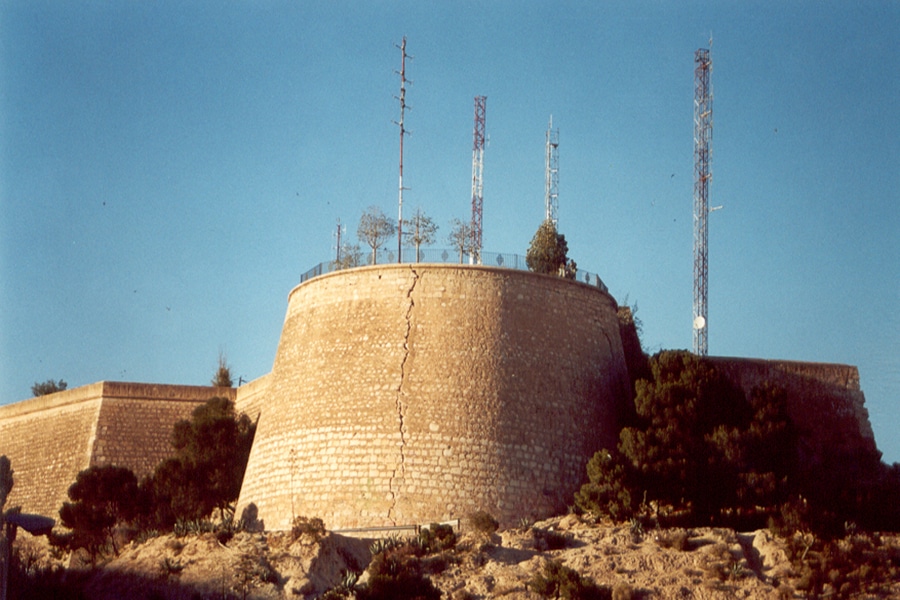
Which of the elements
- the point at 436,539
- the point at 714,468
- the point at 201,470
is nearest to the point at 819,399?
the point at 714,468

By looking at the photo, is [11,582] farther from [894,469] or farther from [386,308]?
[894,469]

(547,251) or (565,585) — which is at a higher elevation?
(547,251)

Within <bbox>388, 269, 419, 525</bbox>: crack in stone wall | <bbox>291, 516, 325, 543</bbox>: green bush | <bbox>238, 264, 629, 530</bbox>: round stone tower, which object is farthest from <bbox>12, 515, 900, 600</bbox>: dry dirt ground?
<bbox>238, 264, 629, 530</bbox>: round stone tower

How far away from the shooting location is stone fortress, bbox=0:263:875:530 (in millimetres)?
26188

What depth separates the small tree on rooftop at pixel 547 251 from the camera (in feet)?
104

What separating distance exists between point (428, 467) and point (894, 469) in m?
10.2

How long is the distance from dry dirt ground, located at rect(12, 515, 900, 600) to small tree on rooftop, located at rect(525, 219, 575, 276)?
9.18 meters

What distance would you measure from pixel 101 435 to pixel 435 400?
1163 centimetres

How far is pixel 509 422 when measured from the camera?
26734 mm

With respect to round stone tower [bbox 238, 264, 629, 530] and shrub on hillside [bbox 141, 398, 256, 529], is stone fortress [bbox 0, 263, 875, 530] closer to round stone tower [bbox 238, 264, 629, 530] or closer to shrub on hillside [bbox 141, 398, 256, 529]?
round stone tower [bbox 238, 264, 629, 530]

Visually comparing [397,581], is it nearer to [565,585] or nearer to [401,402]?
[565,585]

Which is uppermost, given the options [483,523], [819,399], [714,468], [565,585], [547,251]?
[547,251]

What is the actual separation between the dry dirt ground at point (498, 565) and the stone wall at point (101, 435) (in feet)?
34.0

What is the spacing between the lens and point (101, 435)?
34.2m
